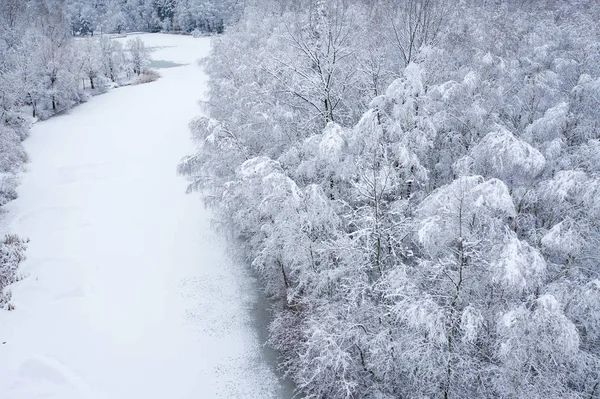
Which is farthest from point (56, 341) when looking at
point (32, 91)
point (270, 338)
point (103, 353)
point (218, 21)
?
point (218, 21)

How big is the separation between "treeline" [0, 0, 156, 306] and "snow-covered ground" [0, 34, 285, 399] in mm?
1490

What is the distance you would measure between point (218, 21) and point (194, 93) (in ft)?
175

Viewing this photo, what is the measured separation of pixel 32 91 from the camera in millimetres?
40594

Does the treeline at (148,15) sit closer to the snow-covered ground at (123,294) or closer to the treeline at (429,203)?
the snow-covered ground at (123,294)

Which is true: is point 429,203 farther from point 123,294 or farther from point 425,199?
point 123,294

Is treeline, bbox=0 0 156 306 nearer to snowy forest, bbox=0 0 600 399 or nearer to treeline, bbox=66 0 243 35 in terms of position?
snowy forest, bbox=0 0 600 399

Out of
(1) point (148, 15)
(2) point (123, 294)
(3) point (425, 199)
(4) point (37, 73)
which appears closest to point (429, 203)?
(3) point (425, 199)

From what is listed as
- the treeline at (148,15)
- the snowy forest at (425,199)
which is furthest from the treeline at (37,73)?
the treeline at (148,15)

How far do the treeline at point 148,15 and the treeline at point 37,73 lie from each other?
33.7m

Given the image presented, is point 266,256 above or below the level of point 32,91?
below

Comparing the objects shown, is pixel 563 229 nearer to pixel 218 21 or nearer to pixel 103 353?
pixel 103 353

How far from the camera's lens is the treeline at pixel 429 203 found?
909 centimetres

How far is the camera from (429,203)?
9.95 m

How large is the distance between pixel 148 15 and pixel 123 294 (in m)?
106
